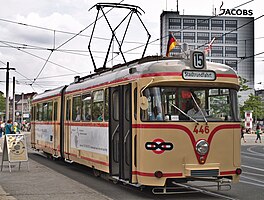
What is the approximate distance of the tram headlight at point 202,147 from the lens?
36.8 feet

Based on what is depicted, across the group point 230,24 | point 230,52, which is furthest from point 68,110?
point 230,24

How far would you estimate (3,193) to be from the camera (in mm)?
11641

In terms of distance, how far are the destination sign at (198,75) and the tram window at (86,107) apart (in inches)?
171

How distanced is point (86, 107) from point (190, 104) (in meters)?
4.73

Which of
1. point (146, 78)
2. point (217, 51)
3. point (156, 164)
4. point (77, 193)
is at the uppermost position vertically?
point (217, 51)

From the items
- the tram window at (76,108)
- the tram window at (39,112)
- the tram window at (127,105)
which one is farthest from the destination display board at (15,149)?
the tram window at (39,112)

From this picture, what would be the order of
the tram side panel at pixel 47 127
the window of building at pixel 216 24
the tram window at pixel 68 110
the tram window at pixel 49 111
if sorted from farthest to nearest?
1. the window of building at pixel 216 24
2. the tram window at pixel 49 111
3. the tram side panel at pixel 47 127
4. the tram window at pixel 68 110

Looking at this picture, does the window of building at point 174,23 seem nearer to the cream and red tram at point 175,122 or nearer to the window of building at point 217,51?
the window of building at point 217,51

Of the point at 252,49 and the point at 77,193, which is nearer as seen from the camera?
the point at 77,193

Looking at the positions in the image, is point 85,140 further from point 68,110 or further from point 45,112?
point 45,112

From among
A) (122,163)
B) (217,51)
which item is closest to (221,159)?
(122,163)

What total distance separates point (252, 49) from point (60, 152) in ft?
A: 368

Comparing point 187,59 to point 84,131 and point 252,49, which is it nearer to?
point 84,131

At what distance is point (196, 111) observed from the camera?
11414 millimetres
